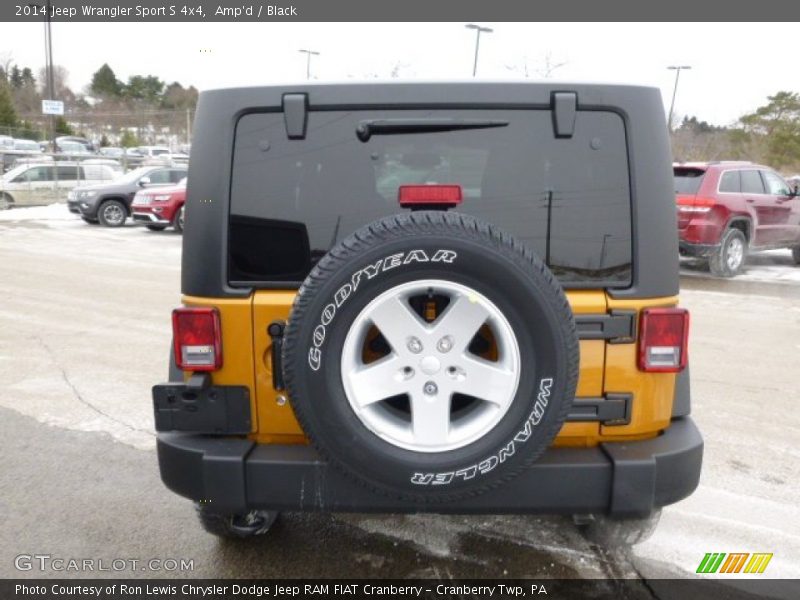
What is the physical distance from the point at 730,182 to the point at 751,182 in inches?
25.0

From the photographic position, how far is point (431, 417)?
215cm

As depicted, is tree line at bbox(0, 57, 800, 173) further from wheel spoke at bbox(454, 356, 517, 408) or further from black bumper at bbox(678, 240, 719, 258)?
wheel spoke at bbox(454, 356, 517, 408)

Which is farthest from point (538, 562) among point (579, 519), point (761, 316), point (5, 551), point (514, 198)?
point (761, 316)

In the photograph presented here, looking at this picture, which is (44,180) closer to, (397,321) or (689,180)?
(689,180)

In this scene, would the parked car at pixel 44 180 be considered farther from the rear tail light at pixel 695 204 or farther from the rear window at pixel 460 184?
the rear window at pixel 460 184

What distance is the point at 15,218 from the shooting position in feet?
60.7

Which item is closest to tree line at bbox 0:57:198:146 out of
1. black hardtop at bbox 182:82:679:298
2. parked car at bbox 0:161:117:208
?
parked car at bbox 0:161:117:208

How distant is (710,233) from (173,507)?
912 centimetres

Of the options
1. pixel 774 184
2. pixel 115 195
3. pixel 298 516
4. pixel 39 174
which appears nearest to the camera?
pixel 298 516

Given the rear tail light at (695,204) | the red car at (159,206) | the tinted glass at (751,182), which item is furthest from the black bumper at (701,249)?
the red car at (159,206)

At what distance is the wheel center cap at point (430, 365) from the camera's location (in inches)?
83.4

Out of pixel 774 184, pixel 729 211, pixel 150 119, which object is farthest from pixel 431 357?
pixel 150 119

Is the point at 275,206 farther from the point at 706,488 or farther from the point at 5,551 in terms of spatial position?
the point at 706,488

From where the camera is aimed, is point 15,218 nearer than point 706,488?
No
